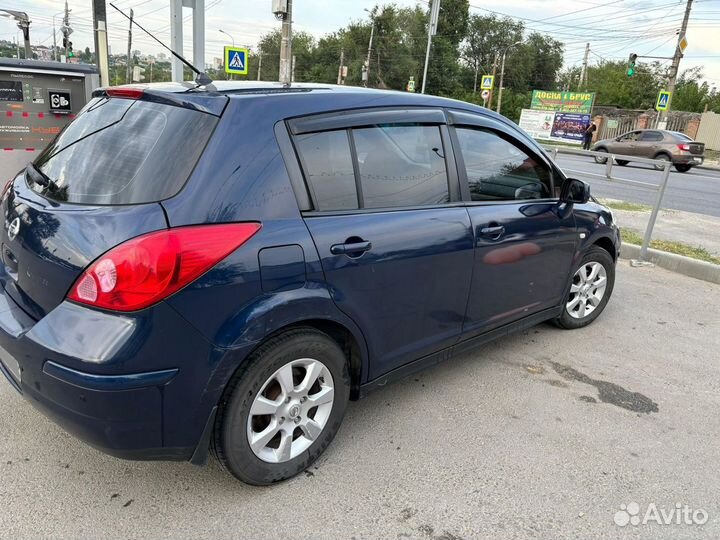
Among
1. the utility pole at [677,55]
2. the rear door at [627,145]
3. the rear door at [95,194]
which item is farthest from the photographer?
the utility pole at [677,55]

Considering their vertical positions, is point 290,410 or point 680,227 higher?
point 290,410

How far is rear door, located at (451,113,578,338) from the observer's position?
3.22 metres

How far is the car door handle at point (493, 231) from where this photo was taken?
3.18m

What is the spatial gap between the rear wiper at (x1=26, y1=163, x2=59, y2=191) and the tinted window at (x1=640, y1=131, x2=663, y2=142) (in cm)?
2366

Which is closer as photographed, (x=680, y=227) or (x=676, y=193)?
(x=680, y=227)

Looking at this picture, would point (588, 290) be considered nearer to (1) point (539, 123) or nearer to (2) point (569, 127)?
(2) point (569, 127)

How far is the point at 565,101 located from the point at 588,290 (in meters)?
42.2

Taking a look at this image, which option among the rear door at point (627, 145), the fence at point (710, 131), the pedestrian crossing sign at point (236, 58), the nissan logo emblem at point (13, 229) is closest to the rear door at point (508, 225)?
the nissan logo emblem at point (13, 229)

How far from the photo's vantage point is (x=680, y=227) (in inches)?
335

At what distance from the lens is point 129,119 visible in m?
2.46

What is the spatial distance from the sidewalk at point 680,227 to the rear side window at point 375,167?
18.0 feet

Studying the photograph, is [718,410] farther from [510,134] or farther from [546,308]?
[510,134]

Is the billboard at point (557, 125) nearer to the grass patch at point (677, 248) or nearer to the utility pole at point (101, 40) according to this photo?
the utility pole at point (101, 40)

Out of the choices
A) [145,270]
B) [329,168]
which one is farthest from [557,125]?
[145,270]
